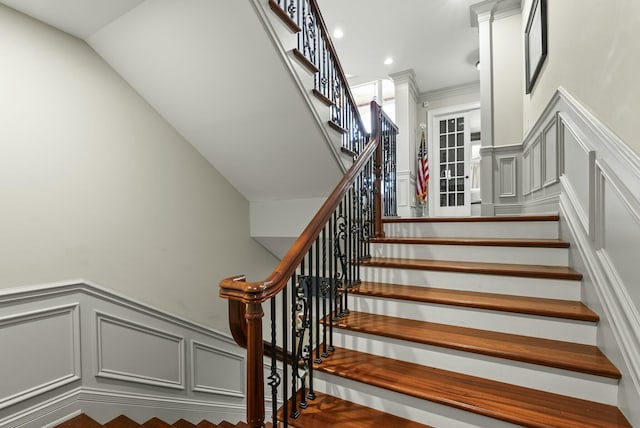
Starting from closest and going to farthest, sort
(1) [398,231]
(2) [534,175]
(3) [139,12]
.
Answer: (3) [139,12] < (1) [398,231] < (2) [534,175]

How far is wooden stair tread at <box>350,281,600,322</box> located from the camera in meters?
1.49

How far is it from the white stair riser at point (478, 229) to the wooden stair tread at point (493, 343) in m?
0.90

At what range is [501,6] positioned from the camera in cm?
387

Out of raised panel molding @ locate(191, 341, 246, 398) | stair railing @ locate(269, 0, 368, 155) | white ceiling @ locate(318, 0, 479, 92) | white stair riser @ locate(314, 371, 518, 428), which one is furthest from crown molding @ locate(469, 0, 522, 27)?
raised panel molding @ locate(191, 341, 246, 398)

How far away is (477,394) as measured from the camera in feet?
4.36

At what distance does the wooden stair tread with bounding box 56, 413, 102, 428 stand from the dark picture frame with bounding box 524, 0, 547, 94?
4.34 meters

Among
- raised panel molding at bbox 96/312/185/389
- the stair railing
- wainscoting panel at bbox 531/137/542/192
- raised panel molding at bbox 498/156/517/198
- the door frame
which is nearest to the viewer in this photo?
raised panel molding at bbox 96/312/185/389

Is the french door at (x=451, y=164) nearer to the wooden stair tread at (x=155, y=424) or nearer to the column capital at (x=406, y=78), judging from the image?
the column capital at (x=406, y=78)

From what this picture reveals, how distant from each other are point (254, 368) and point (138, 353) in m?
1.84

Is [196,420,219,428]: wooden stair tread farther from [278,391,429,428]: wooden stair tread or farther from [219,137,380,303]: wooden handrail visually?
[219,137,380,303]: wooden handrail

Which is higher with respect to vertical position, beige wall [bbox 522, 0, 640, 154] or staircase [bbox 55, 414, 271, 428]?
beige wall [bbox 522, 0, 640, 154]

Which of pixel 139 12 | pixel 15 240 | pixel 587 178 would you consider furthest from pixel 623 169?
pixel 15 240

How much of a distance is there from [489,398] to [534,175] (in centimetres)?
253

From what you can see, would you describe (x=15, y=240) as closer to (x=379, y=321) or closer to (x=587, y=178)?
(x=379, y=321)
